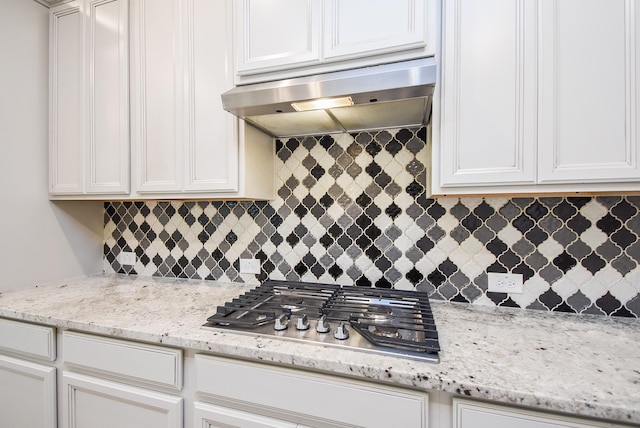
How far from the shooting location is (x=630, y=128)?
0.92 meters

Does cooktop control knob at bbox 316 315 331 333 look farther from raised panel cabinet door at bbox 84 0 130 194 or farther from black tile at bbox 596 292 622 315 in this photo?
raised panel cabinet door at bbox 84 0 130 194

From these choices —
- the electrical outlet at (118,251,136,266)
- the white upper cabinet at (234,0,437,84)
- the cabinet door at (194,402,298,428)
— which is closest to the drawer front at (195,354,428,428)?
the cabinet door at (194,402,298,428)

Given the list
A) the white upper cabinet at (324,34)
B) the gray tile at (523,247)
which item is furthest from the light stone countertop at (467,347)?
the white upper cabinet at (324,34)

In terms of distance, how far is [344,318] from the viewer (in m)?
1.05

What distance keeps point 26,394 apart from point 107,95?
4.77ft

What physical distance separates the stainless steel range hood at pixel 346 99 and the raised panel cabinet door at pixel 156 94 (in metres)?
0.44

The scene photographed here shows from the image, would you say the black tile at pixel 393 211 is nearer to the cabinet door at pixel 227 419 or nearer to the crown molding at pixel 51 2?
the cabinet door at pixel 227 419

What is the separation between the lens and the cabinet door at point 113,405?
1038 mm

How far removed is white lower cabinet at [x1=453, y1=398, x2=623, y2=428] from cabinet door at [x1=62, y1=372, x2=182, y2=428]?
2.95 feet

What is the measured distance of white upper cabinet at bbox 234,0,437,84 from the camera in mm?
1071

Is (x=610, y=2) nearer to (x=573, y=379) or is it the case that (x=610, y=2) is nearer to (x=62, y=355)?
(x=573, y=379)

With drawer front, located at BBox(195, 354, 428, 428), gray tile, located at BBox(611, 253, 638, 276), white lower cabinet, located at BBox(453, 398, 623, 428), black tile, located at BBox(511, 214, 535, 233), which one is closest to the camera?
white lower cabinet, located at BBox(453, 398, 623, 428)

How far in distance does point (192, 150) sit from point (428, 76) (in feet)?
3.57

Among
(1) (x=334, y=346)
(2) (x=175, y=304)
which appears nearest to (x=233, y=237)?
(2) (x=175, y=304)
